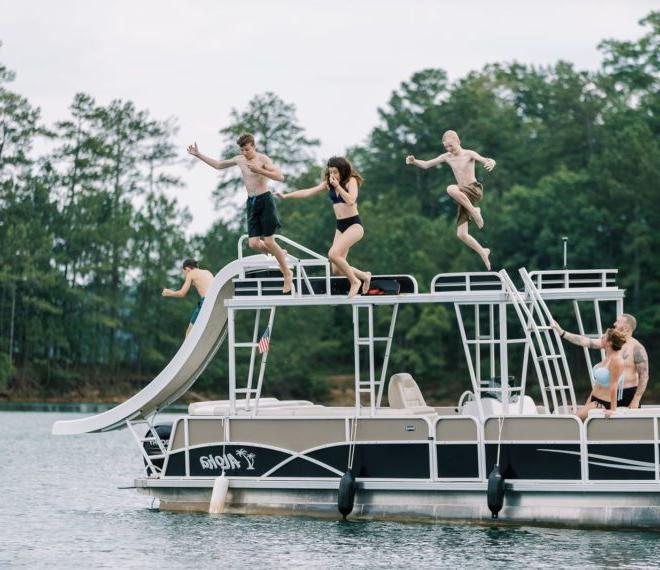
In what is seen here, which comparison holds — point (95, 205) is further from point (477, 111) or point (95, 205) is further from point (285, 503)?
point (285, 503)

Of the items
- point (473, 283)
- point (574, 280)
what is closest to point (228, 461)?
point (473, 283)

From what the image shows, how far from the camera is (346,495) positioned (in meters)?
20.5

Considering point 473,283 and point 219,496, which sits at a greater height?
point 473,283

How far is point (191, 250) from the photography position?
272 ft

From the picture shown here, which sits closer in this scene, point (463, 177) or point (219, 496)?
point (463, 177)

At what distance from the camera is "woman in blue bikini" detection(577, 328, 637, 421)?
20.1 m

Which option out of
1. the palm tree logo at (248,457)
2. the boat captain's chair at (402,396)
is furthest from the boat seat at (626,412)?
the palm tree logo at (248,457)

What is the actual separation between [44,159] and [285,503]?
2448 inches

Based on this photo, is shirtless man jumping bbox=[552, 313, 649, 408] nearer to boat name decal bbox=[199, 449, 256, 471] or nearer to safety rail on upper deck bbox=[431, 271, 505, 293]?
safety rail on upper deck bbox=[431, 271, 505, 293]

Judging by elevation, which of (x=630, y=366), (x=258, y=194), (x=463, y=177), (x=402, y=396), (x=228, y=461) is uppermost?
(x=463, y=177)

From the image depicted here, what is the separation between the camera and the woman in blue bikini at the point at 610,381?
66.0ft

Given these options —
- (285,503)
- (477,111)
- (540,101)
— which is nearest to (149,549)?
(285,503)

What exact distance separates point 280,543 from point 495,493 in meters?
2.85

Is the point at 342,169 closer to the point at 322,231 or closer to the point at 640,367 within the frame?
the point at 640,367
